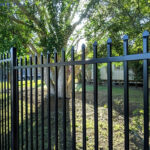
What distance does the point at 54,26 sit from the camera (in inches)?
238

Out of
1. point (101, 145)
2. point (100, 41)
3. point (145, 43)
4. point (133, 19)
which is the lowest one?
point (101, 145)

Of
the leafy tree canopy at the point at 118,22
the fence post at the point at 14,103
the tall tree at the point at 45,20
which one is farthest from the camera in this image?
the tall tree at the point at 45,20

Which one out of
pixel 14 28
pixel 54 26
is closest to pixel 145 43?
pixel 54 26

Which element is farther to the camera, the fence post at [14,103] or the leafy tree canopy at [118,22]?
the leafy tree canopy at [118,22]

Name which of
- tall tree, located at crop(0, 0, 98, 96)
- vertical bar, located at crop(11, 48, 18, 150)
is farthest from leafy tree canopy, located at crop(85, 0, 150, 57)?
vertical bar, located at crop(11, 48, 18, 150)

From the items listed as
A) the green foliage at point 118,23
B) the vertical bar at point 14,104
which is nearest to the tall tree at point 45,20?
the green foliage at point 118,23

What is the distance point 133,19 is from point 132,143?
3535mm

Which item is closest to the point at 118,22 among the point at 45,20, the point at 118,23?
the point at 118,23

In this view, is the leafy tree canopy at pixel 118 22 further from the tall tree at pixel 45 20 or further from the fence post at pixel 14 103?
the fence post at pixel 14 103

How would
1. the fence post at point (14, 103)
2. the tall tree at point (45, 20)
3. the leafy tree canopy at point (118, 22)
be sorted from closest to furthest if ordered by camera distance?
the fence post at point (14, 103) < the leafy tree canopy at point (118, 22) < the tall tree at point (45, 20)

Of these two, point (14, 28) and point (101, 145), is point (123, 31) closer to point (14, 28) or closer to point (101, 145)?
point (101, 145)

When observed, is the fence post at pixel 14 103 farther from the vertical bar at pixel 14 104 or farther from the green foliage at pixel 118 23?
the green foliage at pixel 118 23

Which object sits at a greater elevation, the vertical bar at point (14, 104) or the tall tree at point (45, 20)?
the tall tree at point (45, 20)

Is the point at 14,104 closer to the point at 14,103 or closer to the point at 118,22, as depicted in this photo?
the point at 14,103
